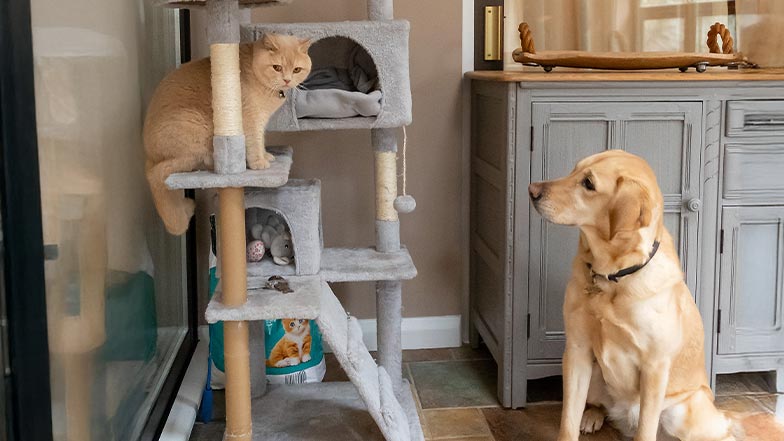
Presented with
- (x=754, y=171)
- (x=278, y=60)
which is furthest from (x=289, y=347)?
(x=754, y=171)

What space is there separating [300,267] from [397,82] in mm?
535

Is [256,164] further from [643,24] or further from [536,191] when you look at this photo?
[643,24]

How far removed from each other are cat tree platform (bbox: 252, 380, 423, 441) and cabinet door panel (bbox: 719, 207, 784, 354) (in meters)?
1.00

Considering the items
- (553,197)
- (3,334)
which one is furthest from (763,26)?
(3,334)

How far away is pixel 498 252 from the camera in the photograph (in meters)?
2.41

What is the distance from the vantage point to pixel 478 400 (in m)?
2.46

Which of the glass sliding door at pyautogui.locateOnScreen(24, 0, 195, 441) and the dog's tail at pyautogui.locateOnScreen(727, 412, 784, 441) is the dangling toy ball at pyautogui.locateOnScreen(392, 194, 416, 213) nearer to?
the glass sliding door at pyautogui.locateOnScreen(24, 0, 195, 441)

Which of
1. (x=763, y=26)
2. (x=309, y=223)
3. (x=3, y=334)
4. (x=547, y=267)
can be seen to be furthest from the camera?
(x=763, y=26)

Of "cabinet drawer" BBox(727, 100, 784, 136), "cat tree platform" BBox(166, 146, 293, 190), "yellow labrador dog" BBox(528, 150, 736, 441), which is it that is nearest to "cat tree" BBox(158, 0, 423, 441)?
"cat tree platform" BBox(166, 146, 293, 190)

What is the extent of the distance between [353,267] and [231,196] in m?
0.50

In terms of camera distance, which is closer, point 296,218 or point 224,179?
point 224,179

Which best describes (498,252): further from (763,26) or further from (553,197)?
(763,26)

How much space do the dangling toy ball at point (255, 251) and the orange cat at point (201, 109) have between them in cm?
25

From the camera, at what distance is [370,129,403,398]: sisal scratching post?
226 cm
